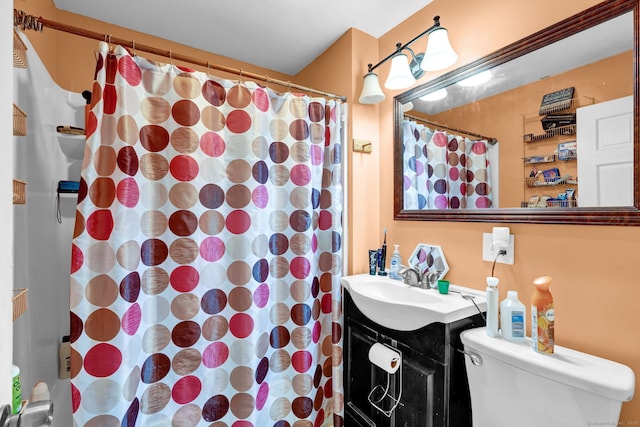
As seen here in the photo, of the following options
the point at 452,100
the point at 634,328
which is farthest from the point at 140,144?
the point at 634,328

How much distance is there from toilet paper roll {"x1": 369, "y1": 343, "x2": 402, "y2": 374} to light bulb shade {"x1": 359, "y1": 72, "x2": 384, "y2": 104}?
1355 millimetres

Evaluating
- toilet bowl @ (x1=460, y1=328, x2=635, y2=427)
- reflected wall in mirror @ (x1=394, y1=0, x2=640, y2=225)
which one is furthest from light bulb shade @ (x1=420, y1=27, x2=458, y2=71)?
toilet bowl @ (x1=460, y1=328, x2=635, y2=427)

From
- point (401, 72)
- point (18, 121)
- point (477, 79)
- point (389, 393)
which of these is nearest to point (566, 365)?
point (389, 393)

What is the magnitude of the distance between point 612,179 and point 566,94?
0.35m

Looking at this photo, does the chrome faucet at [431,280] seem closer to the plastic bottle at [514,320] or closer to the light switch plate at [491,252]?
the light switch plate at [491,252]

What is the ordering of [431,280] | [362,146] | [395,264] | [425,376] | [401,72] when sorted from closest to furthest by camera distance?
[425,376]
[431,280]
[401,72]
[395,264]
[362,146]

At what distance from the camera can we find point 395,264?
1.68m

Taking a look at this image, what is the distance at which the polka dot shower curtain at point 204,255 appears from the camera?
1.15 meters

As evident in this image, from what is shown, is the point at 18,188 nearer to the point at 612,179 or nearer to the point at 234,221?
the point at 234,221

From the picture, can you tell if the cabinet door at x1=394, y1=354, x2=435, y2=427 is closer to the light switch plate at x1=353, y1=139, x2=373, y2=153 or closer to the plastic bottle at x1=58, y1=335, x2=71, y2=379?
the light switch plate at x1=353, y1=139, x2=373, y2=153

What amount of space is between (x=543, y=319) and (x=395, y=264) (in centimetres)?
78

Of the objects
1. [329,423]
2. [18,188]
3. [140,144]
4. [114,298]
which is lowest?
[329,423]

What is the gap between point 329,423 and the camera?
5.72ft

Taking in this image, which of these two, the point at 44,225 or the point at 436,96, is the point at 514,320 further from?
the point at 44,225
